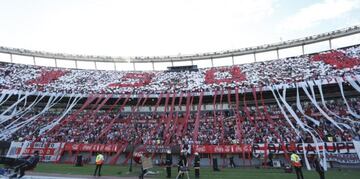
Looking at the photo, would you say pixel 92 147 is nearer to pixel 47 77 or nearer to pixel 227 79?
pixel 47 77

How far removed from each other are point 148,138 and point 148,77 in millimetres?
18999

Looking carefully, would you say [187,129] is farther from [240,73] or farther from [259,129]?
[240,73]

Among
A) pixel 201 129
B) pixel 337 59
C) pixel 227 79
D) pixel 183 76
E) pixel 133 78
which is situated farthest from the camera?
pixel 133 78

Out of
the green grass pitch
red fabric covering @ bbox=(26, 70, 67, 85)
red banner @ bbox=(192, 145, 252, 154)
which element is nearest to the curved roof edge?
red fabric covering @ bbox=(26, 70, 67, 85)

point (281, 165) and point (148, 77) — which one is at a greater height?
point (148, 77)

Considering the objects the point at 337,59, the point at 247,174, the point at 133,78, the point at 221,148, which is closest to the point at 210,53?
the point at 133,78

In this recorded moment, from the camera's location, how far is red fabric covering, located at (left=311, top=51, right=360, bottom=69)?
33.6m

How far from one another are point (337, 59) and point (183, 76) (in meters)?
22.1

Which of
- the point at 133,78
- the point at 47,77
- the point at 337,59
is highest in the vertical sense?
the point at 47,77

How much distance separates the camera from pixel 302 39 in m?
44.3

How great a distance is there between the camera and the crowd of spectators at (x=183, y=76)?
35.3m

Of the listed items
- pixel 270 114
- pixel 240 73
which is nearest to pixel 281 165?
pixel 270 114

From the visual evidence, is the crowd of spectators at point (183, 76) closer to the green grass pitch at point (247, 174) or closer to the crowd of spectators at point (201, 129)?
the crowd of spectators at point (201, 129)

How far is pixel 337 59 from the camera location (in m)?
36.8
